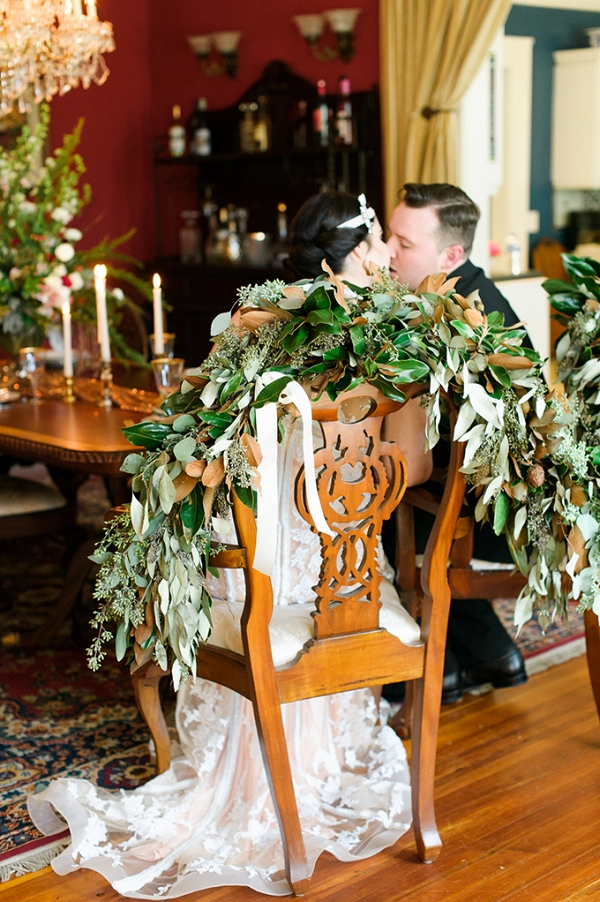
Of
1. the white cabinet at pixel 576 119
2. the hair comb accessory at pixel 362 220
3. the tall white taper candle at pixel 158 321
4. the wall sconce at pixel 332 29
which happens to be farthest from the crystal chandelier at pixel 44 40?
the white cabinet at pixel 576 119

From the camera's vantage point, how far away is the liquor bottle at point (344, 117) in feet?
18.3

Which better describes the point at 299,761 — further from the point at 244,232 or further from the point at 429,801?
the point at 244,232

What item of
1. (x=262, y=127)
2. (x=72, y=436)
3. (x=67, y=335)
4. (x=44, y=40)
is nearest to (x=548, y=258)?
(x=262, y=127)

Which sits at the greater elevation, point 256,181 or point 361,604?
point 256,181

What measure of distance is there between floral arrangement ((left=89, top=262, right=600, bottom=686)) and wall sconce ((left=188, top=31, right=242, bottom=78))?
483 centimetres

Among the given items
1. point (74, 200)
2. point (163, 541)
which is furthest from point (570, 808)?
point (74, 200)

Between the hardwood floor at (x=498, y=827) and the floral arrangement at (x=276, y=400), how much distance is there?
56cm

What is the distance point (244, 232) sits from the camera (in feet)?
20.9

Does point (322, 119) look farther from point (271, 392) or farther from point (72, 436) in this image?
point (271, 392)

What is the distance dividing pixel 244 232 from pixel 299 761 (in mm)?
4525

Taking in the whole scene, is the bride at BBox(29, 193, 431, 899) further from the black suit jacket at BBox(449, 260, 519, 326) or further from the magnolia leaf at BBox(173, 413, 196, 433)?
the black suit jacket at BBox(449, 260, 519, 326)

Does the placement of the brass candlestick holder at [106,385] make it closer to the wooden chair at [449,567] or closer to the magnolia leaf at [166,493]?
the wooden chair at [449,567]

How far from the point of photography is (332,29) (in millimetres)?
5746

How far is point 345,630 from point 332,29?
460 cm
